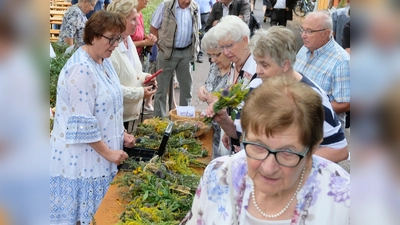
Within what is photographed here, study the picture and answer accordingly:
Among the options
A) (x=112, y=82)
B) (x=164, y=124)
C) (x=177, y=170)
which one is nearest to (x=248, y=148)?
(x=177, y=170)

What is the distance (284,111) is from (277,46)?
1.25m

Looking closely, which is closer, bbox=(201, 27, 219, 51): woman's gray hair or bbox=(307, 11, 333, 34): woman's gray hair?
bbox=(201, 27, 219, 51): woman's gray hair

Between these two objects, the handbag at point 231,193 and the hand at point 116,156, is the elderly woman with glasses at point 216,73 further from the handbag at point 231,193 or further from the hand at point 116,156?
the handbag at point 231,193

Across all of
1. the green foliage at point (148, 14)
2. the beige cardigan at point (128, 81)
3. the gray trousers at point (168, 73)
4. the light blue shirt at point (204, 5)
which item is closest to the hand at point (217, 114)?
the beige cardigan at point (128, 81)

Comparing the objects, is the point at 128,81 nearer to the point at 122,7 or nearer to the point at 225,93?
the point at 122,7

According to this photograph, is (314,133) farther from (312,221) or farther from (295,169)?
(312,221)

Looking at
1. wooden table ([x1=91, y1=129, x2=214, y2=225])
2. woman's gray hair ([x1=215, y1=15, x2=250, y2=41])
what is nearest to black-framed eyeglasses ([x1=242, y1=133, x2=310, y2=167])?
wooden table ([x1=91, y1=129, x2=214, y2=225])

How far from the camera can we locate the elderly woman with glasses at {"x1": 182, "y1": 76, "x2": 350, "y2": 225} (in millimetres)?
1521

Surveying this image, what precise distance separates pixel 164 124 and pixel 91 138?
3.47ft

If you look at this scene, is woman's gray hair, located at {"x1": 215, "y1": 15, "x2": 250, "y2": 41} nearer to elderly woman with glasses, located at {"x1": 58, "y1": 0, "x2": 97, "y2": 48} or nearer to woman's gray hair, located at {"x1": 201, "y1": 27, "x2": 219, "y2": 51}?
woman's gray hair, located at {"x1": 201, "y1": 27, "x2": 219, "y2": 51}

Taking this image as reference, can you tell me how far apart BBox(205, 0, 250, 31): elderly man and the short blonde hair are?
5.72m

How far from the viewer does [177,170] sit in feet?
9.97

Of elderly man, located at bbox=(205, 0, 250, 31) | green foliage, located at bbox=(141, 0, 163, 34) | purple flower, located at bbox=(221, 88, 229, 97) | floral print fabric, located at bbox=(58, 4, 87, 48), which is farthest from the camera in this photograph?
green foliage, located at bbox=(141, 0, 163, 34)

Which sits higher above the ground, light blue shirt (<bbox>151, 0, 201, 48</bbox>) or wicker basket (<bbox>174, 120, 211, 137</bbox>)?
light blue shirt (<bbox>151, 0, 201, 48</bbox>)
